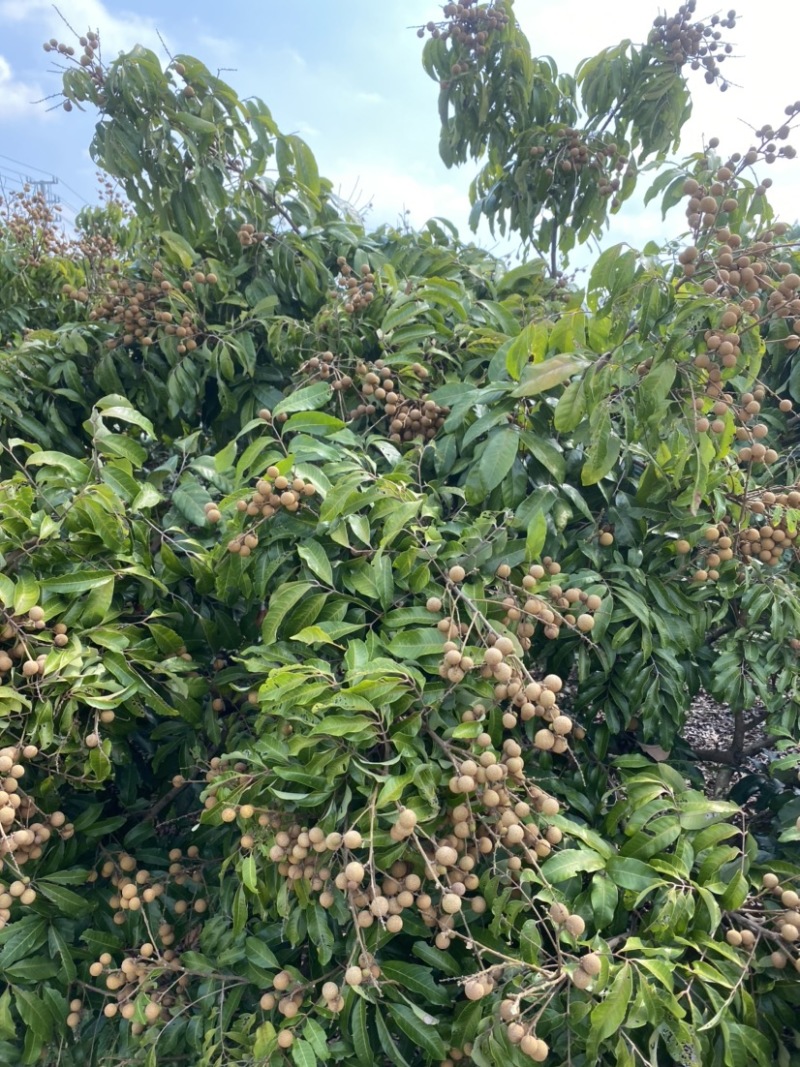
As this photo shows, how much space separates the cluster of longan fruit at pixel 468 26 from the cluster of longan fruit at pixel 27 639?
2.33 metres

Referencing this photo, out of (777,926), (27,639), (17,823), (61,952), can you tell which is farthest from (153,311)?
(777,926)

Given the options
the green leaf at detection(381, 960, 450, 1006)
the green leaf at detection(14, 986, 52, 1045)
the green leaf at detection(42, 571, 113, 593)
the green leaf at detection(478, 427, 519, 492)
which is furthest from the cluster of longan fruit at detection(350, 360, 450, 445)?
the green leaf at detection(14, 986, 52, 1045)

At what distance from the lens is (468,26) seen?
7.97 ft

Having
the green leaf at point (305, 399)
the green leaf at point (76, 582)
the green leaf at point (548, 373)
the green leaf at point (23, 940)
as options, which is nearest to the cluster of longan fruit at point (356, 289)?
the green leaf at point (305, 399)

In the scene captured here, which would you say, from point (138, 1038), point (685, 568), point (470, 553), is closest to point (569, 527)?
point (685, 568)

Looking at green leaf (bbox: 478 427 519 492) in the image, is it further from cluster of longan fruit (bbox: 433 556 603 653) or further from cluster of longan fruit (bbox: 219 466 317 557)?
cluster of longan fruit (bbox: 219 466 317 557)

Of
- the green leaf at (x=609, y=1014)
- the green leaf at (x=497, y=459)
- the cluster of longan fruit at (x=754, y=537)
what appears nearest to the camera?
the green leaf at (x=609, y=1014)

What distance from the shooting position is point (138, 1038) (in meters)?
1.38

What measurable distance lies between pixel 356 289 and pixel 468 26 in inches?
49.0

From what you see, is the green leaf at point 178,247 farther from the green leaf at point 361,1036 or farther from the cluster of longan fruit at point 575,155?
the green leaf at point 361,1036

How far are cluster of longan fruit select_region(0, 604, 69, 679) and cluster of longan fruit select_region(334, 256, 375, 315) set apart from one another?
1.22 meters

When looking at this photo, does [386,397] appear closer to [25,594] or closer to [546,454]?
[546,454]

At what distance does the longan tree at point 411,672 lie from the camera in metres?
1.07

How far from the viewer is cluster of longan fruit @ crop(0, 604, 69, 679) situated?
1200 mm
